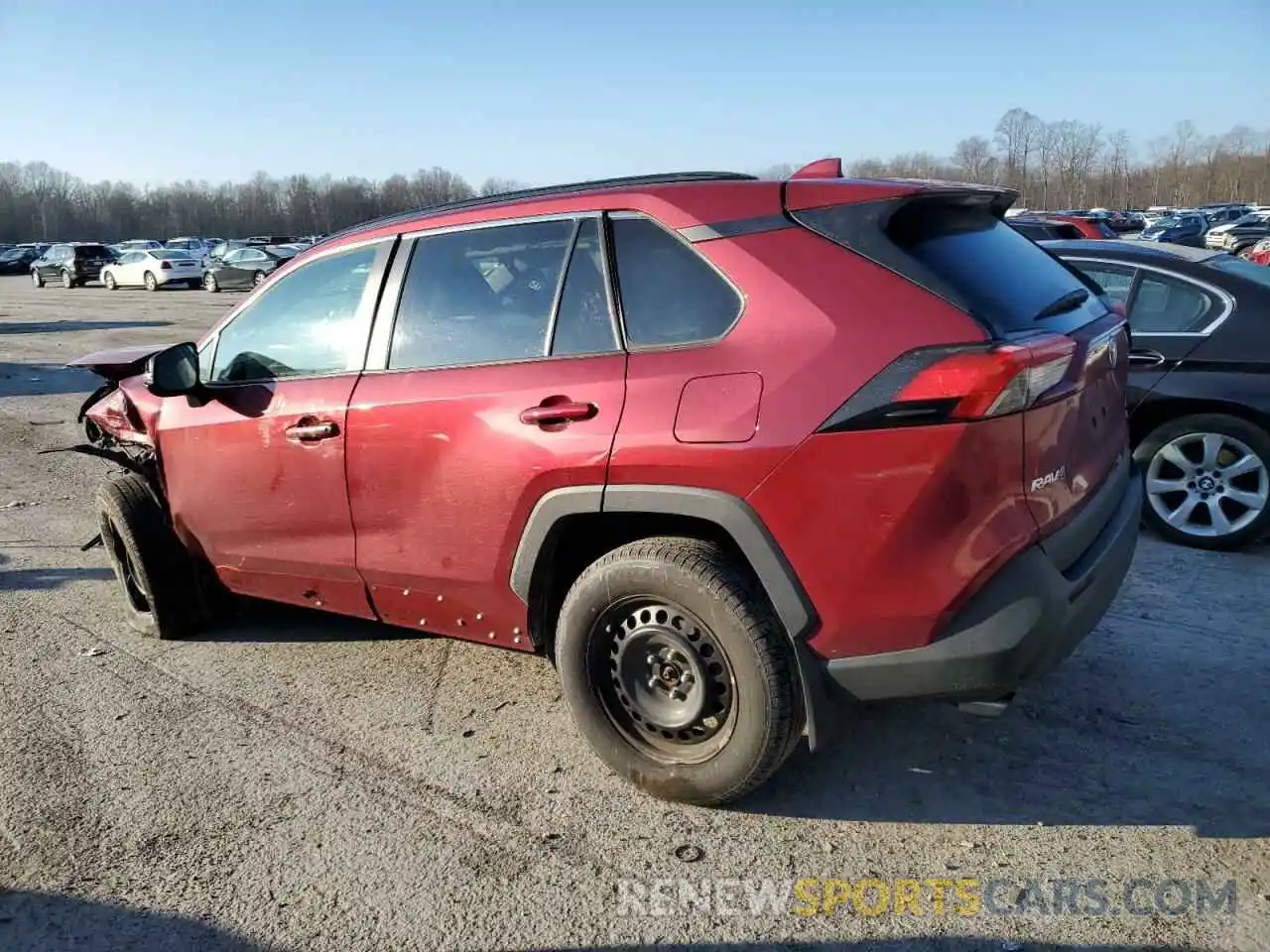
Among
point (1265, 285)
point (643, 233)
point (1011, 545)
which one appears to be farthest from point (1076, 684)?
point (1265, 285)

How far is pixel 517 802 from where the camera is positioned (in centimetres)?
326

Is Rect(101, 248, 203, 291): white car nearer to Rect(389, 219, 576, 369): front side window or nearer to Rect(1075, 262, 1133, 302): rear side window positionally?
Rect(1075, 262, 1133, 302): rear side window

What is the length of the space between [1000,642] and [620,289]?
5.11 feet

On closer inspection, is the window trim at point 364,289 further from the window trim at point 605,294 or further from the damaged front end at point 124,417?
the window trim at point 605,294

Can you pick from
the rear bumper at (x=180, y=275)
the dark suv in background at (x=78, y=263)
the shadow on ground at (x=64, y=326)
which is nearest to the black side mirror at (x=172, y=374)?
the shadow on ground at (x=64, y=326)

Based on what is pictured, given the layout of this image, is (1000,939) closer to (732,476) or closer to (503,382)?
(732,476)

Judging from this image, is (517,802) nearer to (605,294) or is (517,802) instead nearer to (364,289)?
(605,294)

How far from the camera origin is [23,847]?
3109 millimetres

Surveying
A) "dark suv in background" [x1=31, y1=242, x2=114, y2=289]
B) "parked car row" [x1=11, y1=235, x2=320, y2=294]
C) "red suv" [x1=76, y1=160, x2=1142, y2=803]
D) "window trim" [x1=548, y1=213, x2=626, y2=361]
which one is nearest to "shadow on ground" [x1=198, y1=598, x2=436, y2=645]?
"red suv" [x1=76, y1=160, x2=1142, y2=803]

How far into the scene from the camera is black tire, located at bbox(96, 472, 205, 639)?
4.54m

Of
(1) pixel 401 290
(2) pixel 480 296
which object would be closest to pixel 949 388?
(2) pixel 480 296

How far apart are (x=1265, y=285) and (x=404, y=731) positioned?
5034 millimetres

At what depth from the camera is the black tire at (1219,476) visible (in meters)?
5.25

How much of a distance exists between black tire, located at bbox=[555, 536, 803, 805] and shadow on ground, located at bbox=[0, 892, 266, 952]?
3.99 ft
